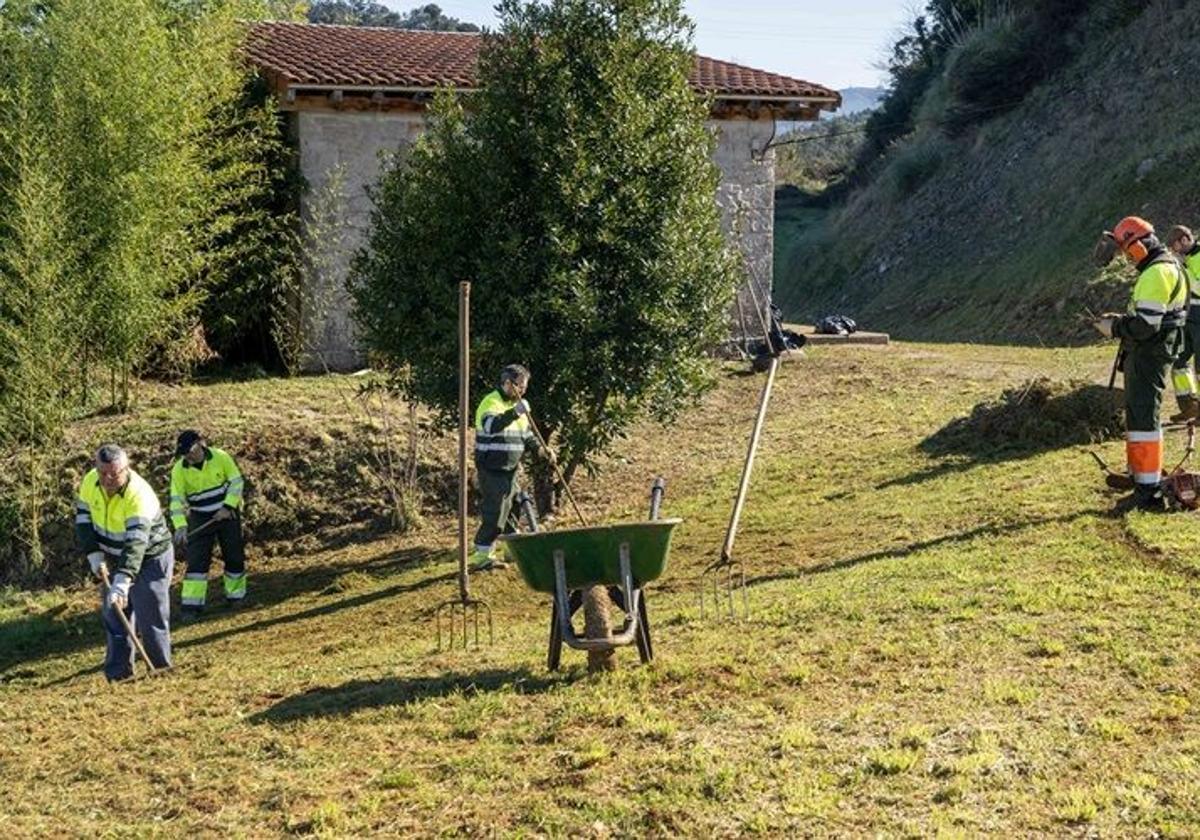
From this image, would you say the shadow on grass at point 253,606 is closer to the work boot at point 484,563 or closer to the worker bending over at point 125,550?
the work boot at point 484,563

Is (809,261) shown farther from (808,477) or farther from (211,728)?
(211,728)

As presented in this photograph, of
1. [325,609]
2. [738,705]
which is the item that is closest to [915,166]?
[325,609]

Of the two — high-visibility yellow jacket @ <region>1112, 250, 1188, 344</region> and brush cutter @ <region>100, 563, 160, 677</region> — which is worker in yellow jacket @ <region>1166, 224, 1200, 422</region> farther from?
brush cutter @ <region>100, 563, 160, 677</region>

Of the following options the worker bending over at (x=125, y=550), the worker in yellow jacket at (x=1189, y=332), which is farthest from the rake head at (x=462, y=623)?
the worker in yellow jacket at (x=1189, y=332)

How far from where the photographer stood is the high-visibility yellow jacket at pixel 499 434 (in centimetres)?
1181

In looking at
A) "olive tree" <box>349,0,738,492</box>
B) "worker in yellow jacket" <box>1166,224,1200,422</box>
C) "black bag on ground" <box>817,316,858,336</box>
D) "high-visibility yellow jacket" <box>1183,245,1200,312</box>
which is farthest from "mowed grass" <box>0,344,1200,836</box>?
"black bag on ground" <box>817,316,858,336</box>

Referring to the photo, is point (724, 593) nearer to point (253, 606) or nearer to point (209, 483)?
point (253, 606)

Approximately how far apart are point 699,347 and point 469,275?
2.27 meters

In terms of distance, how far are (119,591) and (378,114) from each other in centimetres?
1118

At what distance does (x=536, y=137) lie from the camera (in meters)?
12.5

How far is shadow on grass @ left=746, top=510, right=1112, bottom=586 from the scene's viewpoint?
10.6 metres

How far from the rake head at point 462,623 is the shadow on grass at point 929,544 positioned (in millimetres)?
2052

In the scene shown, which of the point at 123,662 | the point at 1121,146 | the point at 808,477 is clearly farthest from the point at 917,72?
the point at 123,662

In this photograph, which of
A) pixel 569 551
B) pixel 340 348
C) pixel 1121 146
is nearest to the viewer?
pixel 569 551
